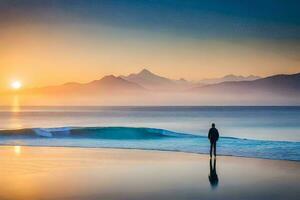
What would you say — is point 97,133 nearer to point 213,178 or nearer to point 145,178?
point 145,178

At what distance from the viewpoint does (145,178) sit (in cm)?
1307

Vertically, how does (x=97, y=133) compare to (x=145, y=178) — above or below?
above

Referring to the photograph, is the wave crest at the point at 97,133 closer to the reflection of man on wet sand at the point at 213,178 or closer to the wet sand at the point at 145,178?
the wet sand at the point at 145,178

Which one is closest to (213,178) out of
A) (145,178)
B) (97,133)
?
(145,178)

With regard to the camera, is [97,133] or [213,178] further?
[97,133]

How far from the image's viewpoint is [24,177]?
→ 43.6 ft

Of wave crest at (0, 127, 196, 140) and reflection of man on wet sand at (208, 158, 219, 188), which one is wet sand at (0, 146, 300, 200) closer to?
reflection of man on wet sand at (208, 158, 219, 188)

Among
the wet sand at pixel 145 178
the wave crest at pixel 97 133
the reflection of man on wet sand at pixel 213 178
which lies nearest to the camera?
the wet sand at pixel 145 178

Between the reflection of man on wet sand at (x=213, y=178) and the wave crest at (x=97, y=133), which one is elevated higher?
the wave crest at (x=97, y=133)

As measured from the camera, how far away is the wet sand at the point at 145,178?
1066 cm

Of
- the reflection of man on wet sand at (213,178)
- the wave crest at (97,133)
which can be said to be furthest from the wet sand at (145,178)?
the wave crest at (97,133)

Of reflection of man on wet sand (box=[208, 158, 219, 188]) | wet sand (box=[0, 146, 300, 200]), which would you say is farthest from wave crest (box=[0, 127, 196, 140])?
reflection of man on wet sand (box=[208, 158, 219, 188])

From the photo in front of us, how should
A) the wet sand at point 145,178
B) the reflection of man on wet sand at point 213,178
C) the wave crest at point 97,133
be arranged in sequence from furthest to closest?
the wave crest at point 97,133 → the reflection of man on wet sand at point 213,178 → the wet sand at point 145,178

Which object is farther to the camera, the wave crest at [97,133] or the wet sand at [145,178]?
the wave crest at [97,133]
